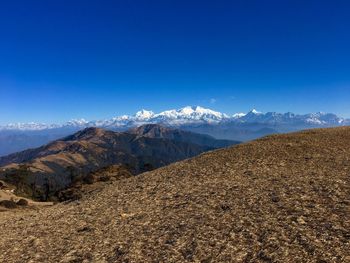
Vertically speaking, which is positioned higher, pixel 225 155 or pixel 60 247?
pixel 225 155

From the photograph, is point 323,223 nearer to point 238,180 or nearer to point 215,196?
point 215,196

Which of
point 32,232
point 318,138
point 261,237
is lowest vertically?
point 32,232

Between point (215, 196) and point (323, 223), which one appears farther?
point (215, 196)

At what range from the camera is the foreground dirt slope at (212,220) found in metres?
16.8

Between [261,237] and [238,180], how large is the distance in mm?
12863

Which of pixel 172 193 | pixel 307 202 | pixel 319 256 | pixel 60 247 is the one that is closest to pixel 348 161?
pixel 307 202

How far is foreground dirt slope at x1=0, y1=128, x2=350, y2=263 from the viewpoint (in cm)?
1681

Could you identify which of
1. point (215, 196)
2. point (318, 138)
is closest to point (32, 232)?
point (215, 196)

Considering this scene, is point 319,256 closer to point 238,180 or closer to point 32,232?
point 238,180

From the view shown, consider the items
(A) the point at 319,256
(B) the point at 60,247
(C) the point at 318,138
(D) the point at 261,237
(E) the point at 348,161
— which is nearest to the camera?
(A) the point at 319,256

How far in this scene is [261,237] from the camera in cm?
1766

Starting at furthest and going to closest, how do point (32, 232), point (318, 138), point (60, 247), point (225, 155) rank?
point (318, 138), point (225, 155), point (32, 232), point (60, 247)

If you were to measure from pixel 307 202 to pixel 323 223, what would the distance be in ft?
12.3

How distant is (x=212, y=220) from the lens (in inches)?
831
